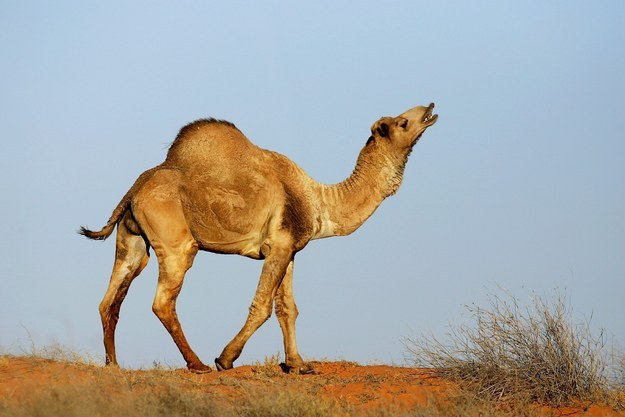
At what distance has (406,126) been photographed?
14805 millimetres

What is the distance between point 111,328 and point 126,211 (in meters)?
1.72

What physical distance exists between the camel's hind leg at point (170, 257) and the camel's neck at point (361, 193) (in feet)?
7.90

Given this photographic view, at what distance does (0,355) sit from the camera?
1317 centimetres

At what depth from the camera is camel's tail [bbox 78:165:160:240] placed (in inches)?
550

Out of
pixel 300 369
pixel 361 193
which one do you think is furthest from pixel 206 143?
pixel 300 369

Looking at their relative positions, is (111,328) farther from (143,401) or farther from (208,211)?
(143,401)

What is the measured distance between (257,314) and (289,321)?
36.2 inches

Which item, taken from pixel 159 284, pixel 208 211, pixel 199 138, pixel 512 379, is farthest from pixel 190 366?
pixel 512 379

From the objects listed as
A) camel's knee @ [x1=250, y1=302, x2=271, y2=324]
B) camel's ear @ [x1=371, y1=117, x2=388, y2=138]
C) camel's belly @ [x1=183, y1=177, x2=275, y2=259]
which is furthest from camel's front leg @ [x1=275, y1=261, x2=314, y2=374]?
camel's ear @ [x1=371, y1=117, x2=388, y2=138]

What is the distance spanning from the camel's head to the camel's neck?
0.26 metres

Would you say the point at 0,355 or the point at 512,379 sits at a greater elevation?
the point at 0,355

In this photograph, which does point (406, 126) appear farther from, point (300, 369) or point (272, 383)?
point (272, 383)

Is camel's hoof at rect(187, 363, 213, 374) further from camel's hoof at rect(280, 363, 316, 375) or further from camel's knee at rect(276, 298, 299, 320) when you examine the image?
camel's knee at rect(276, 298, 299, 320)

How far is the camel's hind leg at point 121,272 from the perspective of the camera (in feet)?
45.5
